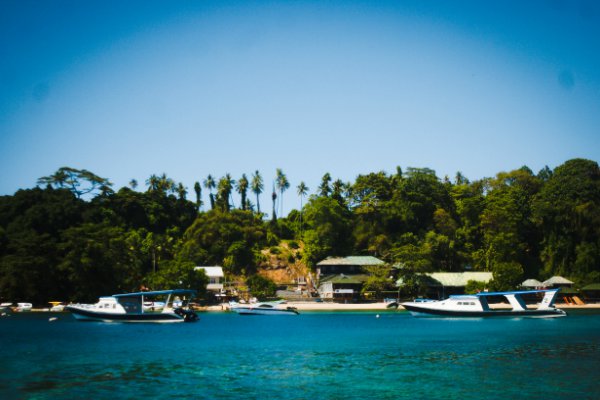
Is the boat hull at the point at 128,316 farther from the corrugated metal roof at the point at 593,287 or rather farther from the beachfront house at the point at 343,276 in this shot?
the corrugated metal roof at the point at 593,287

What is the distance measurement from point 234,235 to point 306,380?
78604 mm

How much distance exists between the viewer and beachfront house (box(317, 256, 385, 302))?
93.4m

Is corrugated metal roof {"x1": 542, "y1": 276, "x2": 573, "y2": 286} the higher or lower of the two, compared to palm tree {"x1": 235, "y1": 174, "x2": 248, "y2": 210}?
lower

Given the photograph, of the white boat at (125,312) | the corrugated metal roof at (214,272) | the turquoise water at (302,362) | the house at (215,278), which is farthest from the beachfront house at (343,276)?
the turquoise water at (302,362)

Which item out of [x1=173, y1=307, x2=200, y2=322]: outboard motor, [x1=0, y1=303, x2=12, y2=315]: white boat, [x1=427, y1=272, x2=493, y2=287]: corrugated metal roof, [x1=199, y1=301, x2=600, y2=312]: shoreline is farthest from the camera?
[x1=427, y1=272, x2=493, y2=287]: corrugated metal roof

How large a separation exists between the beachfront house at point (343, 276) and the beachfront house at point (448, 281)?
719 centimetres

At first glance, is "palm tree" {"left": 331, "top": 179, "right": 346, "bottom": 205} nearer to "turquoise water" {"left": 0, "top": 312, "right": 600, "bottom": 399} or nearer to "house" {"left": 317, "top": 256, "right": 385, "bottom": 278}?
"house" {"left": 317, "top": 256, "right": 385, "bottom": 278}

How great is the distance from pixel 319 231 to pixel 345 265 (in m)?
8.56

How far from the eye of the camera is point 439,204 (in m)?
106

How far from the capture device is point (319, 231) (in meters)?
103

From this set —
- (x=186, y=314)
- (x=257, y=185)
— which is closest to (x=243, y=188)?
(x=257, y=185)

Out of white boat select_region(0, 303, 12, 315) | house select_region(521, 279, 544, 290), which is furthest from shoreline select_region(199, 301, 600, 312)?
white boat select_region(0, 303, 12, 315)

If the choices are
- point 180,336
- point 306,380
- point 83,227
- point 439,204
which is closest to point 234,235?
point 83,227

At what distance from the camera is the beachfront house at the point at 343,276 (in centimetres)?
9344
